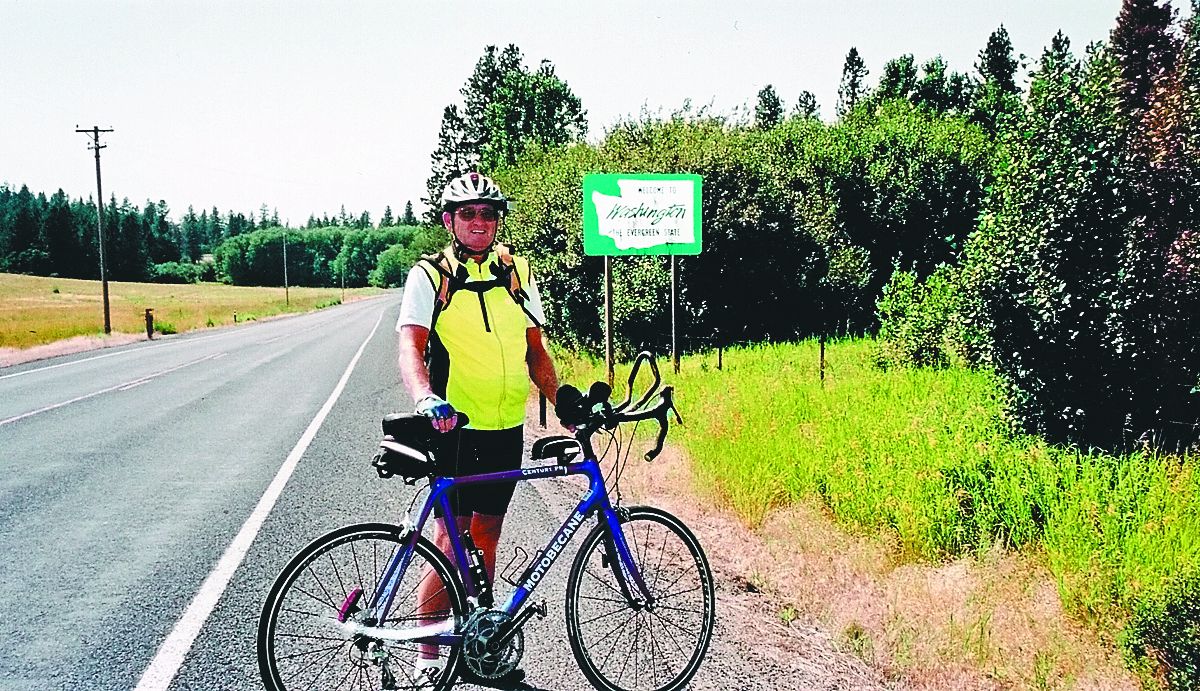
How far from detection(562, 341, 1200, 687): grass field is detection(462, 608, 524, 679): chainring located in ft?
8.65

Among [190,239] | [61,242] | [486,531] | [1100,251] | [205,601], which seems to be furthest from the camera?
[190,239]

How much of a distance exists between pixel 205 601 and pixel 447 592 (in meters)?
2.33

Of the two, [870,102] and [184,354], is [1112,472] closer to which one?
[184,354]

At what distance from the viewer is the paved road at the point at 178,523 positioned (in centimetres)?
416

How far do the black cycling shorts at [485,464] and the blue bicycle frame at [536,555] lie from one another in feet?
0.22

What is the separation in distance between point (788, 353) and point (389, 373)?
894 centimetres

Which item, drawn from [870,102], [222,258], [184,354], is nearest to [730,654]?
[184,354]

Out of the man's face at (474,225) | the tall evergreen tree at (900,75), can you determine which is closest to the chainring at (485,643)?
the man's face at (474,225)

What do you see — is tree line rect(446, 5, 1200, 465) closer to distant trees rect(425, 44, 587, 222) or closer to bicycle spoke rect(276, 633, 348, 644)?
bicycle spoke rect(276, 633, 348, 644)

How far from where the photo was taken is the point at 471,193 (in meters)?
3.45

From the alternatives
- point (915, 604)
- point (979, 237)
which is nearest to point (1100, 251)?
point (979, 237)

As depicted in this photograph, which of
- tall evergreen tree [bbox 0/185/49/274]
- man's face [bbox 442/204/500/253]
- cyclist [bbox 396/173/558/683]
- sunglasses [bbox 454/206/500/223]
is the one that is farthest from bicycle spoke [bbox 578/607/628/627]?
tall evergreen tree [bbox 0/185/49/274]

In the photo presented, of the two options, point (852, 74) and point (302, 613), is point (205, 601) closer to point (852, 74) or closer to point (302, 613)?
point (302, 613)

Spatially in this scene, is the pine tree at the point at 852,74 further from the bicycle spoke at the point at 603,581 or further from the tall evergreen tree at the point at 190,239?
the tall evergreen tree at the point at 190,239
